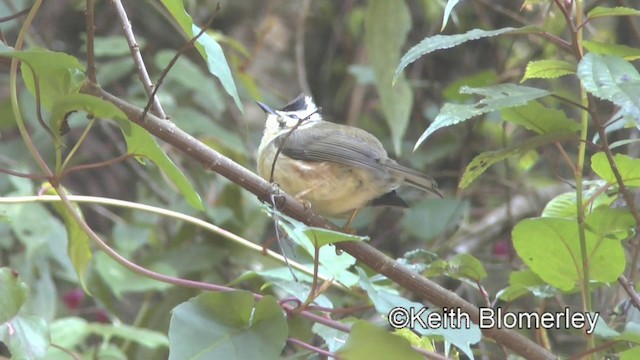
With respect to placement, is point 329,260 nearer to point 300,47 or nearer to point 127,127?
point 127,127

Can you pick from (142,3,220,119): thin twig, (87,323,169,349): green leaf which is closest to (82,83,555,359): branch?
(142,3,220,119): thin twig

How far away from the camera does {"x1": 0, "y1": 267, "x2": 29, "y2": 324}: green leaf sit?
1687 mm

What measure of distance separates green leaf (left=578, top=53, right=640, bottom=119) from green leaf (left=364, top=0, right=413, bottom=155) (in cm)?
188

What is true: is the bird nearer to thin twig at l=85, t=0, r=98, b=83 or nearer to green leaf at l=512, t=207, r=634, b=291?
green leaf at l=512, t=207, r=634, b=291

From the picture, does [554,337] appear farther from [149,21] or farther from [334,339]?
[149,21]

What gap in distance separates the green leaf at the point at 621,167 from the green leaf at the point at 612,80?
1.01ft

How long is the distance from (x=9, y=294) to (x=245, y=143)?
272cm

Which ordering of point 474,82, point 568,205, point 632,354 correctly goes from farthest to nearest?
point 474,82, point 568,205, point 632,354

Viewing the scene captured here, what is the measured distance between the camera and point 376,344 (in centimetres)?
157

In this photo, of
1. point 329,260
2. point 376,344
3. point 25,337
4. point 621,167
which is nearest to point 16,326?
point 25,337

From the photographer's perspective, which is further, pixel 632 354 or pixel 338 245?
pixel 338 245

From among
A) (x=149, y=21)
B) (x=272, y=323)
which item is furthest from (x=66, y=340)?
(x=149, y=21)

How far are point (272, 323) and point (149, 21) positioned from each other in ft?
12.3

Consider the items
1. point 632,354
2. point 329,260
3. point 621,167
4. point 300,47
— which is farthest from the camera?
point 300,47
